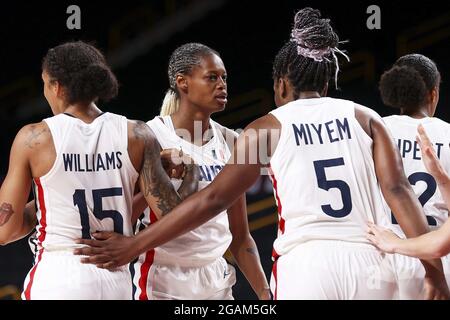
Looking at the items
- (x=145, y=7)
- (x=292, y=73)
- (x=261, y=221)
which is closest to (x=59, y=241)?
(x=292, y=73)

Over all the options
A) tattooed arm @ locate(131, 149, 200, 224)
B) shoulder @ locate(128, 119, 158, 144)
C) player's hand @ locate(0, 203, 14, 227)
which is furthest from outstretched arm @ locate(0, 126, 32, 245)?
tattooed arm @ locate(131, 149, 200, 224)

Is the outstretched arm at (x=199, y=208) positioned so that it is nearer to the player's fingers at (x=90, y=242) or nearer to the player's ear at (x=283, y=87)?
the player's fingers at (x=90, y=242)

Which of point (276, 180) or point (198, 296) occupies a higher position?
point (276, 180)

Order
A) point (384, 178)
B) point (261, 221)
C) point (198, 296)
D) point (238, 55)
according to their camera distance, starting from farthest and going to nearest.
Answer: point (238, 55) → point (261, 221) → point (198, 296) → point (384, 178)

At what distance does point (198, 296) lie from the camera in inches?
141

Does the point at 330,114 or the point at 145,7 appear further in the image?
the point at 145,7

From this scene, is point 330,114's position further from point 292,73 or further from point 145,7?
point 145,7

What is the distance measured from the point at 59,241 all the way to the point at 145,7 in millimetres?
5186

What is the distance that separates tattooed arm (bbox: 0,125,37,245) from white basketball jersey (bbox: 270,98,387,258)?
0.92 meters

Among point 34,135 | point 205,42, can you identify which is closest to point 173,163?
point 34,135

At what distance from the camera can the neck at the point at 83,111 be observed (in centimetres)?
300

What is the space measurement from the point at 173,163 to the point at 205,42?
12.7ft

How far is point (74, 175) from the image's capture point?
9.47 feet

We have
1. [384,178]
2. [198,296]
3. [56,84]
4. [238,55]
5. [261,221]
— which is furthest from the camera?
[238,55]
